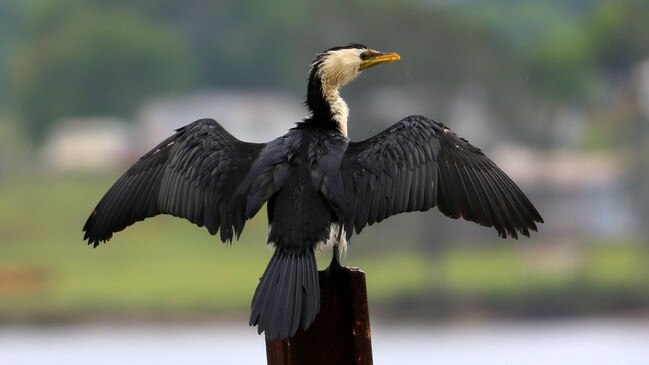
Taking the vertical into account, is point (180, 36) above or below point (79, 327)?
above

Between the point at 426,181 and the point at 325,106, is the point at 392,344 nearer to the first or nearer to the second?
the point at 325,106

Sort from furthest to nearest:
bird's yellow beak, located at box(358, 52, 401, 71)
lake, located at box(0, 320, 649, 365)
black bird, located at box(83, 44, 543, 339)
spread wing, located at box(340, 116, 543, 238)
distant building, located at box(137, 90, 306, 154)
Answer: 1. distant building, located at box(137, 90, 306, 154)
2. lake, located at box(0, 320, 649, 365)
3. bird's yellow beak, located at box(358, 52, 401, 71)
4. spread wing, located at box(340, 116, 543, 238)
5. black bird, located at box(83, 44, 543, 339)

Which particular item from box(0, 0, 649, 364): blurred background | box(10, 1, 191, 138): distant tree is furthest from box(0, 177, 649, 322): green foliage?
box(10, 1, 191, 138): distant tree

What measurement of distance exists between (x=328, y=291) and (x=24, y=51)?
3383cm

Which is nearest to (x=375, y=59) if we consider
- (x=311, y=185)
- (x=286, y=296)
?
(x=311, y=185)

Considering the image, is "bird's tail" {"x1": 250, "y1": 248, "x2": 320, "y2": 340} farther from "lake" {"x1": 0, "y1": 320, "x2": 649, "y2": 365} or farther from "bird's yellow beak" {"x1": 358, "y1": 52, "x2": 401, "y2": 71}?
"lake" {"x1": 0, "y1": 320, "x2": 649, "y2": 365}

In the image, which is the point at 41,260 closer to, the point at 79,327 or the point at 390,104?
the point at 79,327

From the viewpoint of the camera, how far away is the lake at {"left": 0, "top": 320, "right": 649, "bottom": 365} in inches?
907

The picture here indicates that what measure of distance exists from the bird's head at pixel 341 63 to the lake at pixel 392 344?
49.4 ft

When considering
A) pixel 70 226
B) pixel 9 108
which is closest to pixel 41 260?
pixel 70 226

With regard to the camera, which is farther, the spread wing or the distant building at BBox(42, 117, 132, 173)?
the distant building at BBox(42, 117, 132, 173)

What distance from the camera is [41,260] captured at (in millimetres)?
31734

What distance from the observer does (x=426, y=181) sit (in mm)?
6117

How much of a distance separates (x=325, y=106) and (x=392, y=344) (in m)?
19.6
